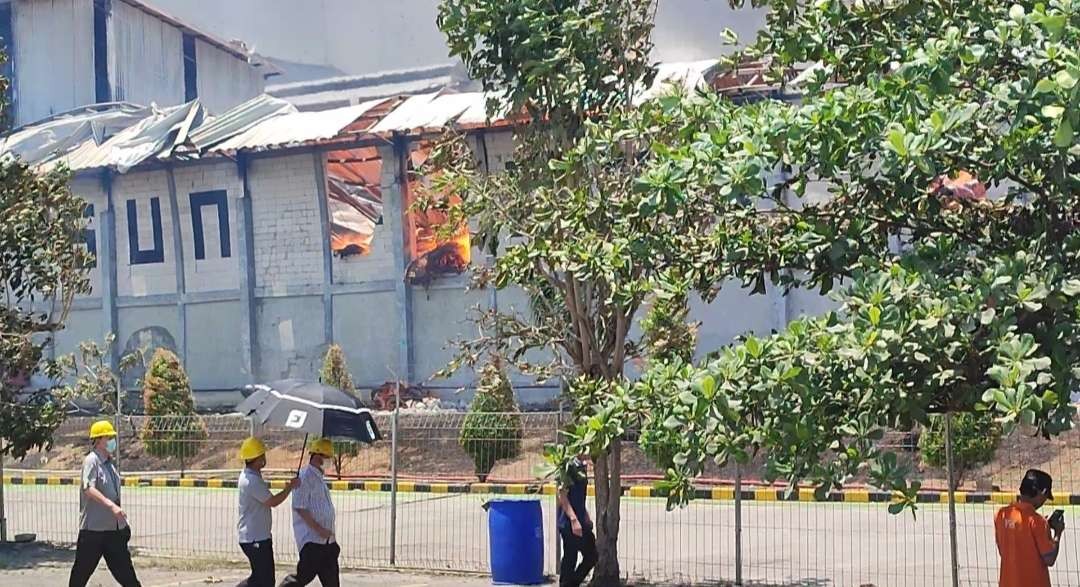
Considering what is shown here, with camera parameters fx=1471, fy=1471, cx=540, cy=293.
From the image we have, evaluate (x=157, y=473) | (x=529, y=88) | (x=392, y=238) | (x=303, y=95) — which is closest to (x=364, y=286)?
(x=392, y=238)

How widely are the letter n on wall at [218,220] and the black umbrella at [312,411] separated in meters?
Result: 28.2

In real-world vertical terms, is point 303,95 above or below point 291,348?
above

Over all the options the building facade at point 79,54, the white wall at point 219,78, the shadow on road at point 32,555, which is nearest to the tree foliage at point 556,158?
the shadow on road at point 32,555

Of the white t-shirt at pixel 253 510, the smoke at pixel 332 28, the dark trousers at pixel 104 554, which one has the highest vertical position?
the smoke at pixel 332 28

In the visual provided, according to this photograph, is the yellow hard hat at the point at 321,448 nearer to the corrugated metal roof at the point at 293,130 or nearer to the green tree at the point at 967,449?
the green tree at the point at 967,449

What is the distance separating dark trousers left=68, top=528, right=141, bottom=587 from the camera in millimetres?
12148

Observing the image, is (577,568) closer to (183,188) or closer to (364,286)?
(364,286)

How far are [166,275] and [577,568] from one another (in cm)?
3005

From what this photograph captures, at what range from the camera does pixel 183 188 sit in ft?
133

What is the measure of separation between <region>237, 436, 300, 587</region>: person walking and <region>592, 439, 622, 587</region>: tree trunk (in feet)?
11.1

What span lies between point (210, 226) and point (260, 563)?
30.1 metres

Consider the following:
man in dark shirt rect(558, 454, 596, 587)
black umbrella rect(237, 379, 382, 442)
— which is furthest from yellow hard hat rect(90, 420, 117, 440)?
man in dark shirt rect(558, 454, 596, 587)

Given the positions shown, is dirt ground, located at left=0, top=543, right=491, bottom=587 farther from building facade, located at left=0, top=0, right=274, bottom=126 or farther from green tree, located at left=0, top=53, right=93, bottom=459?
building facade, located at left=0, top=0, right=274, bottom=126

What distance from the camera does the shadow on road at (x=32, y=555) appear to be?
16.2 metres
